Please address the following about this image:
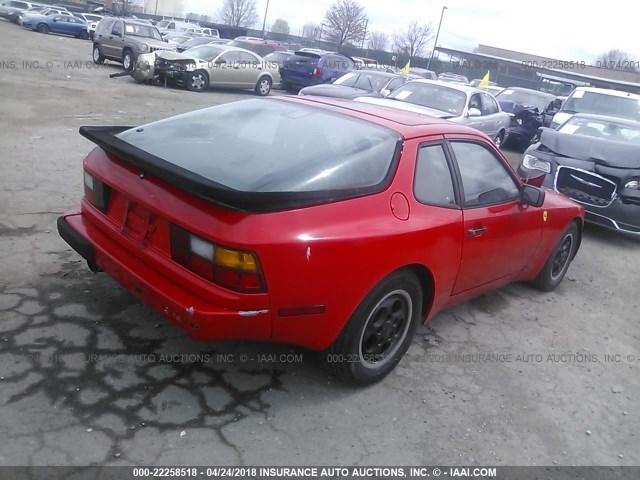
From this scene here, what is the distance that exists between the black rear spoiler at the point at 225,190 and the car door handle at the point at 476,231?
0.76m

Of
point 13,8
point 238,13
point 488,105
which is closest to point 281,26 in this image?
point 238,13

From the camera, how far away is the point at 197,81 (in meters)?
15.8

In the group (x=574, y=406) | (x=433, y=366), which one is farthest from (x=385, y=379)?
(x=574, y=406)

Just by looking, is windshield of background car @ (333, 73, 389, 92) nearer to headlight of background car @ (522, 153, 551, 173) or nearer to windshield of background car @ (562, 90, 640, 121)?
windshield of background car @ (562, 90, 640, 121)

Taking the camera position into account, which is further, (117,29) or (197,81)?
(117,29)

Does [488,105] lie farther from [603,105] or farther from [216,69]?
[216,69]

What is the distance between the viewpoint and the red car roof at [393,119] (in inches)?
130

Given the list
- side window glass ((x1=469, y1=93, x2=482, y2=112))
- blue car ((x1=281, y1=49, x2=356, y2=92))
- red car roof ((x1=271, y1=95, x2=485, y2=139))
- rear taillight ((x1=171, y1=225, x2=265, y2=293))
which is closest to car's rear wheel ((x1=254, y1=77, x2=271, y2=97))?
blue car ((x1=281, y1=49, x2=356, y2=92))

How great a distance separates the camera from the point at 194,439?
2531 millimetres

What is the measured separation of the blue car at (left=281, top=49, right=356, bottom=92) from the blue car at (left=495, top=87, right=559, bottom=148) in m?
5.84

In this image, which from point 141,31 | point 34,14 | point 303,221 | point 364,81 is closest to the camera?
point 303,221

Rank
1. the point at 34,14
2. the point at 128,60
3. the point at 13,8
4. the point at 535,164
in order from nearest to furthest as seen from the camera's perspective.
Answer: the point at 535,164 → the point at 128,60 → the point at 34,14 → the point at 13,8

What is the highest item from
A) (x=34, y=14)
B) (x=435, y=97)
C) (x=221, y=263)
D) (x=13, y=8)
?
(x=13, y=8)

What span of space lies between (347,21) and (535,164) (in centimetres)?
4815
